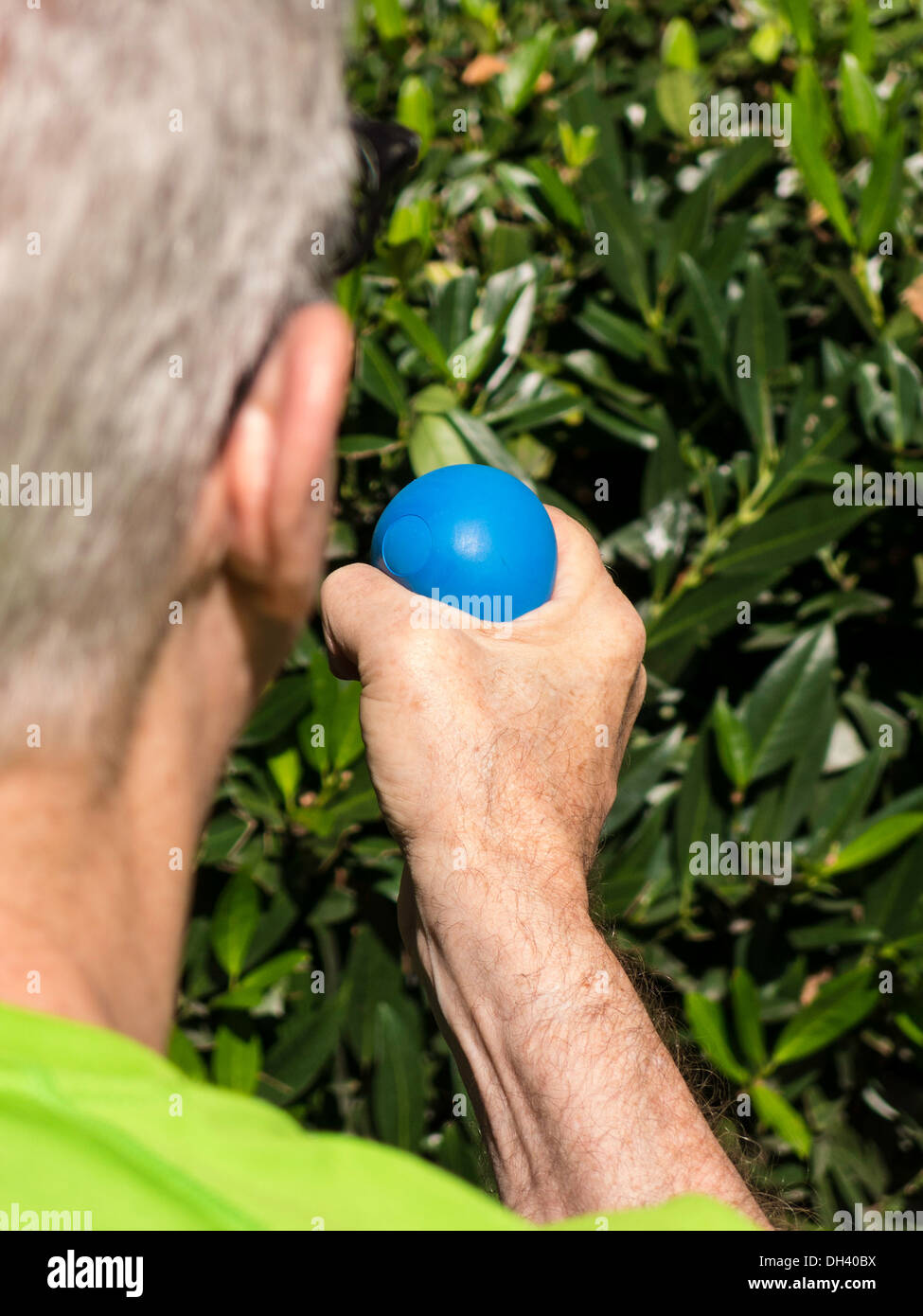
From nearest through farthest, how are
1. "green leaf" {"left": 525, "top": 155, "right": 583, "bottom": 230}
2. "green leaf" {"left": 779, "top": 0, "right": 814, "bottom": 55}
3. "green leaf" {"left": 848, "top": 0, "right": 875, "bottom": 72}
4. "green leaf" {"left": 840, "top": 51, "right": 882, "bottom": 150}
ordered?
1. "green leaf" {"left": 525, "top": 155, "right": 583, "bottom": 230}
2. "green leaf" {"left": 840, "top": 51, "right": 882, "bottom": 150}
3. "green leaf" {"left": 848, "top": 0, "right": 875, "bottom": 72}
4. "green leaf" {"left": 779, "top": 0, "right": 814, "bottom": 55}

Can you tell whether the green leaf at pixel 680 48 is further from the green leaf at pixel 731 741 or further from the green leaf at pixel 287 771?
the green leaf at pixel 287 771

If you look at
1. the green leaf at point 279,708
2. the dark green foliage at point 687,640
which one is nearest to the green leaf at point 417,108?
the dark green foliage at point 687,640

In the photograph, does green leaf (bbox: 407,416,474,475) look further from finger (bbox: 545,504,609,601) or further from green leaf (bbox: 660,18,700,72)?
green leaf (bbox: 660,18,700,72)

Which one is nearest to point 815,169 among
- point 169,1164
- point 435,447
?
point 435,447

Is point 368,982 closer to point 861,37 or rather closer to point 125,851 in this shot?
point 125,851

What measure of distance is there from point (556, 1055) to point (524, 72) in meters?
1.97

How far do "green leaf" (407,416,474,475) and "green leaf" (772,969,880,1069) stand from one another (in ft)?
3.38

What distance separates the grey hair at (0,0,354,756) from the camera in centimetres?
74

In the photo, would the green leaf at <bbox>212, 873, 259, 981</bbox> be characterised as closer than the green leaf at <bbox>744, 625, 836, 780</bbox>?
Yes

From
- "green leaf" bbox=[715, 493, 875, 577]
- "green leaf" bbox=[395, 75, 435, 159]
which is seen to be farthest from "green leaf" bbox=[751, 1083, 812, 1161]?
"green leaf" bbox=[395, 75, 435, 159]

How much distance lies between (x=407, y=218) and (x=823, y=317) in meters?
0.85

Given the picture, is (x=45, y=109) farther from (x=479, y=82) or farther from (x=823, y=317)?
(x=479, y=82)

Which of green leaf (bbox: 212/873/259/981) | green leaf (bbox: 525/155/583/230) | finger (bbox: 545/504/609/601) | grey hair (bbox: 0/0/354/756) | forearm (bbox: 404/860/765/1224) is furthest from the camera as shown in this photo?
green leaf (bbox: 525/155/583/230)

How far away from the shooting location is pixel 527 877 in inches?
50.4
